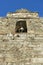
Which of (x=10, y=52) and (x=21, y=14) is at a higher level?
(x=21, y=14)

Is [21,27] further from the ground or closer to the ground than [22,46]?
further from the ground

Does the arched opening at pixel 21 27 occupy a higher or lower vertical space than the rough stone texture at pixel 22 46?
higher

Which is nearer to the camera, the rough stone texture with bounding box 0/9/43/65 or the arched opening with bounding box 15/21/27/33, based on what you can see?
the rough stone texture with bounding box 0/9/43/65

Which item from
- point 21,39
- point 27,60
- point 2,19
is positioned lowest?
point 27,60

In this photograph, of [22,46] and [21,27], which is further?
[21,27]

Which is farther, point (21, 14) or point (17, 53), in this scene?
point (21, 14)

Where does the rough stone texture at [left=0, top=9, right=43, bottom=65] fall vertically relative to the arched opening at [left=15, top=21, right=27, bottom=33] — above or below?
below

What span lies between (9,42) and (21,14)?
260 inches

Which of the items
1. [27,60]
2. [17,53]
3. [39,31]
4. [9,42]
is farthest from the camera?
[39,31]

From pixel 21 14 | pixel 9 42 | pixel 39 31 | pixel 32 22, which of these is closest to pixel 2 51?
pixel 9 42

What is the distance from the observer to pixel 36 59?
10.6 metres

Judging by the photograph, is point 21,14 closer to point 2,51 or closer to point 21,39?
point 21,39

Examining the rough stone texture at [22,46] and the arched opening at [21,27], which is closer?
the rough stone texture at [22,46]

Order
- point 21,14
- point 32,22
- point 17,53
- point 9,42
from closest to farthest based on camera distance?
point 17,53 → point 9,42 → point 32,22 → point 21,14
